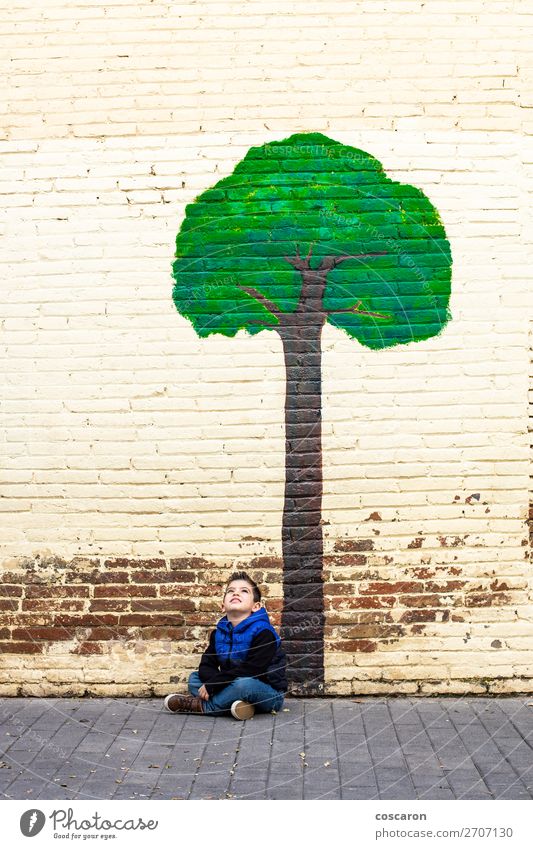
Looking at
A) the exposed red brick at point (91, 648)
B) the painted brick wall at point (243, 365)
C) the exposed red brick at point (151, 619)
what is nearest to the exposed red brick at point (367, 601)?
the painted brick wall at point (243, 365)

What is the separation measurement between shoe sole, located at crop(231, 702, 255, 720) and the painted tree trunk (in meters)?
0.47

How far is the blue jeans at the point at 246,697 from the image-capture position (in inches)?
213

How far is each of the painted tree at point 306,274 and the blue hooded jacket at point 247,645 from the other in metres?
0.31

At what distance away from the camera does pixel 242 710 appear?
17.7ft

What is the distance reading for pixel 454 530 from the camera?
229 inches

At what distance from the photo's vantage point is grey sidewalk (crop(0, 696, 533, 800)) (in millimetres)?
4375

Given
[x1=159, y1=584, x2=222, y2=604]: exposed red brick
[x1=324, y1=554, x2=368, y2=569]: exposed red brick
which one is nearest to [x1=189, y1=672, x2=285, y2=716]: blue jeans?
[x1=159, y1=584, x2=222, y2=604]: exposed red brick

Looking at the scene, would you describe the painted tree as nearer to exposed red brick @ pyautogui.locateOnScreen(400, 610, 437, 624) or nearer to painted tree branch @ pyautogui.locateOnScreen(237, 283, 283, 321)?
painted tree branch @ pyautogui.locateOnScreen(237, 283, 283, 321)

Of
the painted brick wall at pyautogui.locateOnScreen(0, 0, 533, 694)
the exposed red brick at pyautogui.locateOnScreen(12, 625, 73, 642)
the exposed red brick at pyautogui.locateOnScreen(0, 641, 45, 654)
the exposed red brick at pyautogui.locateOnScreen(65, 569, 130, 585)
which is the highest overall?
the painted brick wall at pyautogui.locateOnScreen(0, 0, 533, 694)

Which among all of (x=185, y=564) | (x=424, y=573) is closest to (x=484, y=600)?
(x=424, y=573)

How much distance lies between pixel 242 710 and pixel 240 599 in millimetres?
594

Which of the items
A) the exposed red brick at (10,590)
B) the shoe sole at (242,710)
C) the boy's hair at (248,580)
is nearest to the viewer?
the shoe sole at (242,710)

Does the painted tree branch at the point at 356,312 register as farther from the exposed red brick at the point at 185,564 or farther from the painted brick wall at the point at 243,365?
the exposed red brick at the point at 185,564

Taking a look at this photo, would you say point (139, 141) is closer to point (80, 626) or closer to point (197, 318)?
point (197, 318)
